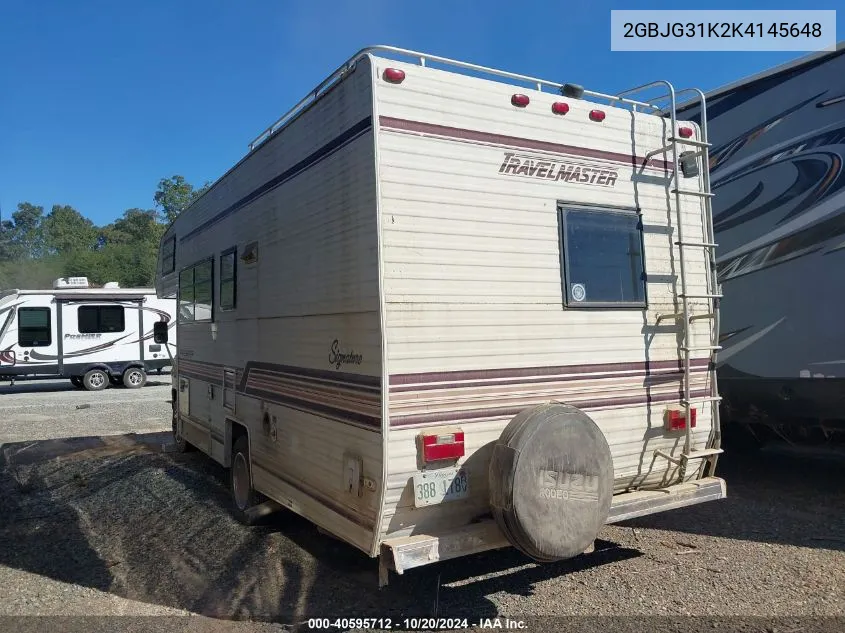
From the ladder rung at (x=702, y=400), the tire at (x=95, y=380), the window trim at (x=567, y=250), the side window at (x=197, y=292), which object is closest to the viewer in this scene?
the window trim at (x=567, y=250)

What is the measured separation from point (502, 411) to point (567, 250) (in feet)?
3.55

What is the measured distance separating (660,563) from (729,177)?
12.4ft

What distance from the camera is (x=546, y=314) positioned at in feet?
13.2

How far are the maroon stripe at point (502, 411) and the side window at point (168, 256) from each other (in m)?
5.50

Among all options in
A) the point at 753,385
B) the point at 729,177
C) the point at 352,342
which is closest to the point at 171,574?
the point at 352,342

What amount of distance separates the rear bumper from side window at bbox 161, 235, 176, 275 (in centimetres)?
571

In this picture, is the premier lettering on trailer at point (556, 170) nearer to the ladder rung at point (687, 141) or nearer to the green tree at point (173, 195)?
the ladder rung at point (687, 141)

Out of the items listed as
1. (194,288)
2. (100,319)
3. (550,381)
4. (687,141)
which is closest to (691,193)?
(687,141)

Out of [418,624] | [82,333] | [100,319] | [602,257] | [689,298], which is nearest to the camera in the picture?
[418,624]

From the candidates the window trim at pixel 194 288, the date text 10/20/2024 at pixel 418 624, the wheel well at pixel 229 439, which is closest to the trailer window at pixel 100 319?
the window trim at pixel 194 288

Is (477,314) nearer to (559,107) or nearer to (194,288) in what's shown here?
(559,107)

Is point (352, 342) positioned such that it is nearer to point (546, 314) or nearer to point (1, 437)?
point (546, 314)

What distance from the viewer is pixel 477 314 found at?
148 inches

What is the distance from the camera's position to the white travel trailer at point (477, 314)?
11.6 feet
